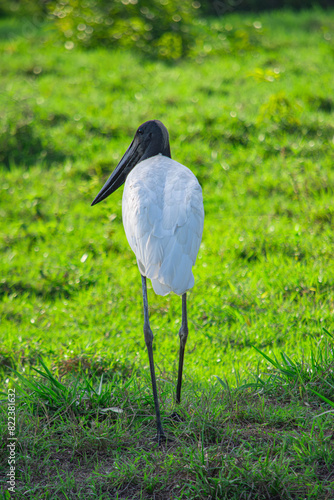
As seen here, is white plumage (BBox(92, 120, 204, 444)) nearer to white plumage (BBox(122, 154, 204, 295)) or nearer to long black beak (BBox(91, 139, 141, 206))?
white plumage (BBox(122, 154, 204, 295))

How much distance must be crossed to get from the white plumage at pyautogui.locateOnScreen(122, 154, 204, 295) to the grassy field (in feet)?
2.17

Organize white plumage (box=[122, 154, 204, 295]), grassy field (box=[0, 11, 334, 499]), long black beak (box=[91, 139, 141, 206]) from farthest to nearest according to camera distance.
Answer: long black beak (box=[91, 139, 141, 206]) < white plumage (box=[122, 154, 204, 295]) < grassy field (box=[0, 11, 334, 499])

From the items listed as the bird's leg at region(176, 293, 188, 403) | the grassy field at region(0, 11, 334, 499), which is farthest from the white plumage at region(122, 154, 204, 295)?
the grassy field at region(0, 11, 334, 499)

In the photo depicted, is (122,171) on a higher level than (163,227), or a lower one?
lower

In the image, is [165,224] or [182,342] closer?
[165,224]

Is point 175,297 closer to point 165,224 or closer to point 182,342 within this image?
point 182,342

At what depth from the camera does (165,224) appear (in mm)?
2510

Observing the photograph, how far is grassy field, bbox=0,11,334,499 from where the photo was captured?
7.50ft

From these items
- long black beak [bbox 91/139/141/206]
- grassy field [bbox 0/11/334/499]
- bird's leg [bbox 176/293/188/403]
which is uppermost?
long black beak [bbox 91/139/141/206]

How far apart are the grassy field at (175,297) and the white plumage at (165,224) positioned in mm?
661

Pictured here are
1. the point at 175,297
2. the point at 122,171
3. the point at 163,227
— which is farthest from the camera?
the point at 175,297

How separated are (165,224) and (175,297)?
1484 mm

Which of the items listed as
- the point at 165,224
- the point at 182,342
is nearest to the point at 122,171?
the point at 165,224

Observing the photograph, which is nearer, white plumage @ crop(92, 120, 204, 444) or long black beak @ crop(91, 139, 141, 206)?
white plumage @ crop(92, 120, 204, 444)
